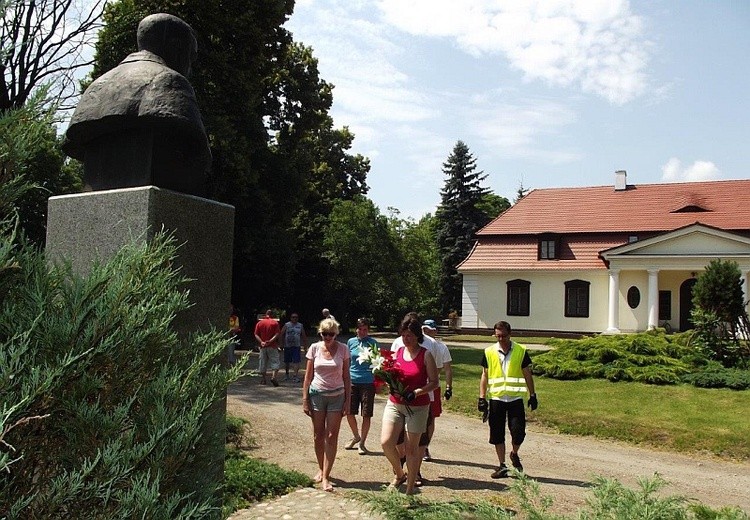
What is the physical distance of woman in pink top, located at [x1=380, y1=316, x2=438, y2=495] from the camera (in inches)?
284

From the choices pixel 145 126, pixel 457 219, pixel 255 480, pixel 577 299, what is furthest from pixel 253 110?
pixel 457 219

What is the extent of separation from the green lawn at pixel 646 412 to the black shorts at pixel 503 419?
3581 mm

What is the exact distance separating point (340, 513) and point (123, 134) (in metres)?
3.89

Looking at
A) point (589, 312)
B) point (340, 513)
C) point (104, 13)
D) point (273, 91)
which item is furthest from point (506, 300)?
point (340, 513)

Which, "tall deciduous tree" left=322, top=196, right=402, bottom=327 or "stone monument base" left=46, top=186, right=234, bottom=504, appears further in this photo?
"tall deciduous tree" left=322, top=196, right=402, bottom=327

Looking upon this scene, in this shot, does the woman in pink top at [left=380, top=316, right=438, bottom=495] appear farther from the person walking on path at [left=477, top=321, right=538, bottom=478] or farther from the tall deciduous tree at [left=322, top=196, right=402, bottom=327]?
the tall deciduous tree at [left=322, top=196, right=402, bottom=327]

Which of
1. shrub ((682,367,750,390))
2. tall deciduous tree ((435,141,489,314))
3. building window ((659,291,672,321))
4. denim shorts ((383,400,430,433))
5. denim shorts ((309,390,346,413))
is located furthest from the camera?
tall deciduous tree ((435,141,489,314))

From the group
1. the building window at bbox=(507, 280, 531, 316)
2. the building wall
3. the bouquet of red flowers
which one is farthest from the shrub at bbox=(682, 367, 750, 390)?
the building window at bbox=(507, 280, 531, 316)

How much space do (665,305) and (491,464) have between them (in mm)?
29674

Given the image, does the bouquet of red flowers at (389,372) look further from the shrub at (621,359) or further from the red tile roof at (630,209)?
the red tile roof at (630,209)

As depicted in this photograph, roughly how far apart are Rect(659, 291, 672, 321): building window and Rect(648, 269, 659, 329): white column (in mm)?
1504

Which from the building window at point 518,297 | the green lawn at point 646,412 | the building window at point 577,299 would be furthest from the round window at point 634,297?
the green lawn at point 646,412

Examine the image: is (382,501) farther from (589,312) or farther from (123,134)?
(589,312)

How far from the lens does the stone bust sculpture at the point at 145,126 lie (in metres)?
4.70
